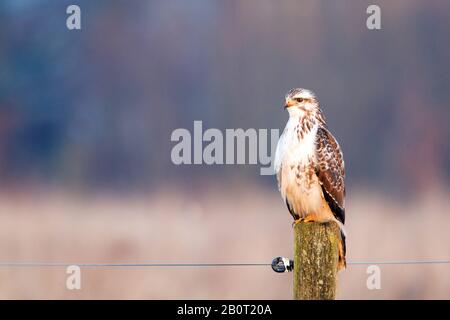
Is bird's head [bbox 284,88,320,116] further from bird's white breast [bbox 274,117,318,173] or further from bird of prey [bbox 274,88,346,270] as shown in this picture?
bird's white breast [bbox 274,117,318,173]

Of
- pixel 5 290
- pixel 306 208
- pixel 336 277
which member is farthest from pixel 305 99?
pixel 5 290

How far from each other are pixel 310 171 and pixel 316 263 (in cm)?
115

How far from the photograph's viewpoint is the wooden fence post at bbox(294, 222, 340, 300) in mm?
3969

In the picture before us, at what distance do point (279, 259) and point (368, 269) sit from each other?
208cm

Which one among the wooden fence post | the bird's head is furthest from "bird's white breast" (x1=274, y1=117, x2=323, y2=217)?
the wooden fence post

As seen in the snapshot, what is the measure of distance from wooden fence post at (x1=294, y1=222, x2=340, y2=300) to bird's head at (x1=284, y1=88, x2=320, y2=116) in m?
1.34

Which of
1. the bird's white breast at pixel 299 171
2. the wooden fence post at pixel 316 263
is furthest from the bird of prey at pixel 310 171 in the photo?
the wooden fence post at pixel 316 263

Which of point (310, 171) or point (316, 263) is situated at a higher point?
point (310, 171)

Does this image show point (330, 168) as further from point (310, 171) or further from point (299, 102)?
point (299, 102)

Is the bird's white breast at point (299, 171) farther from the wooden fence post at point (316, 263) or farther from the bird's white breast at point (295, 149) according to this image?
the wooden fence post at point (316, 263)

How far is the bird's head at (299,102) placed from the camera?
5.20 m

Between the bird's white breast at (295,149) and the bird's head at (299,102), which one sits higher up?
the bird's head at (299,102)

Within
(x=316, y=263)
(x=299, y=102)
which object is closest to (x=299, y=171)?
(x=299, y=102)

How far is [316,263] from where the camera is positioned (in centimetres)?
397
